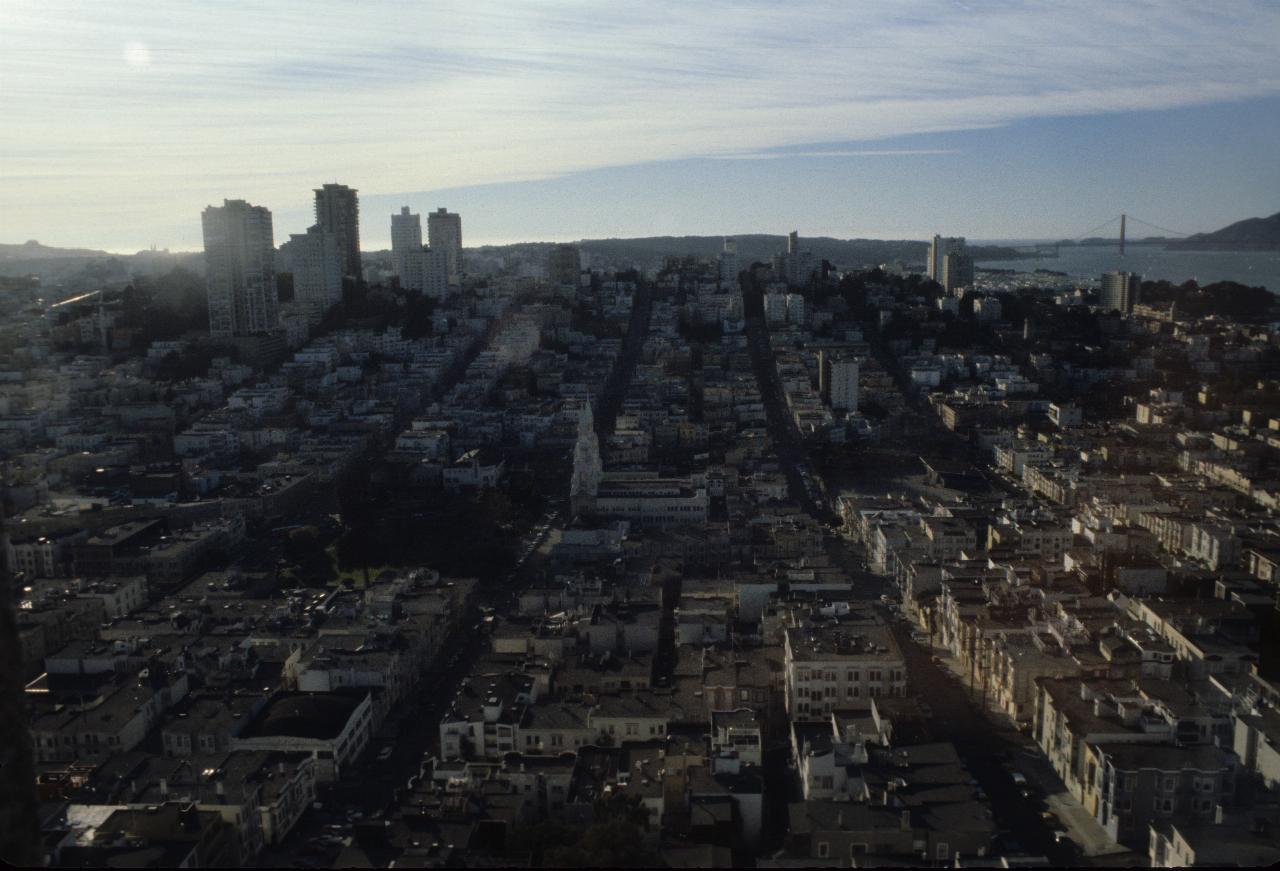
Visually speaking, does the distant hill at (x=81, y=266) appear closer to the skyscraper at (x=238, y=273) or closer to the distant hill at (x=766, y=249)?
the skyscraper at (x=238, y=273)

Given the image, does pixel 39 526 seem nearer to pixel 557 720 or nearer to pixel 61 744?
pixel 61 744

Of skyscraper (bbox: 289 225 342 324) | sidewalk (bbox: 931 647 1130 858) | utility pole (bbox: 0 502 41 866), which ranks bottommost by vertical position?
sidewalk (bbox: 931 647 1130 858)

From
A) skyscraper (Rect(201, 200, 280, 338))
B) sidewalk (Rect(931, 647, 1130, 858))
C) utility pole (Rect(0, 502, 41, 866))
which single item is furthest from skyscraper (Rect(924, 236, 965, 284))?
utility pole (Rect(0, 502, 41, 866))

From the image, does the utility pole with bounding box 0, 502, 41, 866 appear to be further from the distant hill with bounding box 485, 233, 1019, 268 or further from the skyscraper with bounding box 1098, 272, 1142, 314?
the distant hill with bounding box 485, 233, 1019, 268

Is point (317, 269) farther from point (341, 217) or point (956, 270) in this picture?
point (956, 270)

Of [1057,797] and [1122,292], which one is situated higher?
[1122,292]

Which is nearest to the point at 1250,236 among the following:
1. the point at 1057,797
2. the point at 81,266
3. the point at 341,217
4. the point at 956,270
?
the point at 956,270

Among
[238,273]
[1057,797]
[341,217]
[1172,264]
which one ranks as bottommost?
[1057,797]

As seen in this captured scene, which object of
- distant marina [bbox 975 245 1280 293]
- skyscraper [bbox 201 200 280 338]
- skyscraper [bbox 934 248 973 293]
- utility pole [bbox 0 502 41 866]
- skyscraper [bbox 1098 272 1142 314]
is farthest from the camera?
skyscraper [bbox 934 248 973 293]
